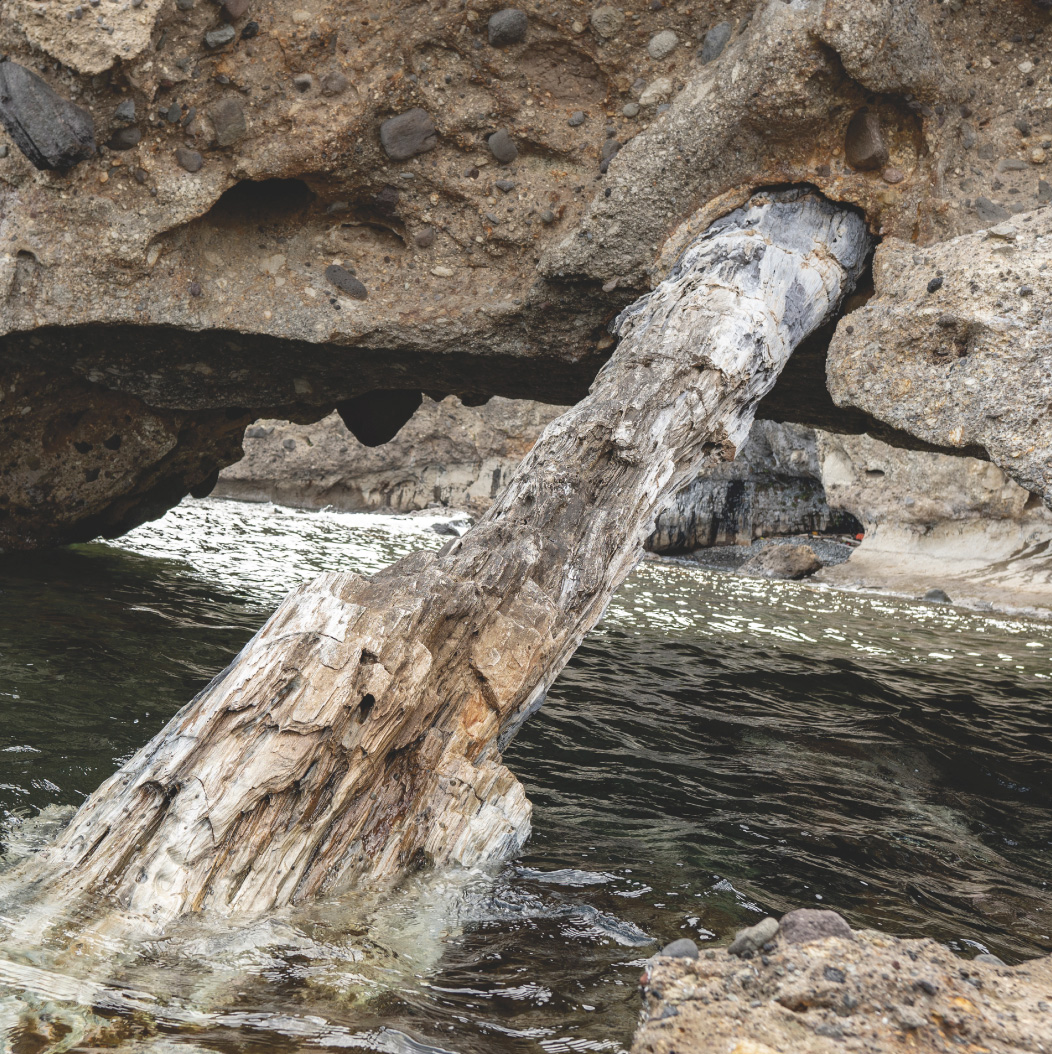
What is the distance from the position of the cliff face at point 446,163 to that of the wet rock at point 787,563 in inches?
432

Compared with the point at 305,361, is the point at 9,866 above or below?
below

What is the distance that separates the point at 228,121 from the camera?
5.24 metres

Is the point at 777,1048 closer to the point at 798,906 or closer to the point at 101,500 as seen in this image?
the point at 798,906

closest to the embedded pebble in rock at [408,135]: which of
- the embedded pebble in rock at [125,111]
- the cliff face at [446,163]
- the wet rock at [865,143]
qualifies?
the cliff face at [446,163]

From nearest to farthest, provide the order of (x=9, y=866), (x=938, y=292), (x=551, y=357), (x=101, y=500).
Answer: (x=9, y=866)
(x=938, y=292)
(x=551, y=357)
(x=101, y=500)

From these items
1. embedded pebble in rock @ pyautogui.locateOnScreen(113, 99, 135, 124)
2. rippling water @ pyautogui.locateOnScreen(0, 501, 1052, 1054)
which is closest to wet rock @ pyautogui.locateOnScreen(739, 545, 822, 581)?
rippling water @ pyautogui.locateOnScreen(0, 501, 1052, 1054)

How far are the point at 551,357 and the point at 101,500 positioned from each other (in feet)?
15.0

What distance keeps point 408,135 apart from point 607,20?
130 centimetres

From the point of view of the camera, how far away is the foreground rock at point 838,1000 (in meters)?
1.57

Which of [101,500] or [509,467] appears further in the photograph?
[509,467]

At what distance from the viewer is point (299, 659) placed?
8.26 ft

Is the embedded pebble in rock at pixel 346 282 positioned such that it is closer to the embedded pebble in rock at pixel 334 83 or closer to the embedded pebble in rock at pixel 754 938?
the embedded pebble in rock at pixel 334 83

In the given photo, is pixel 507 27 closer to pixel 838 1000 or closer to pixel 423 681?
pixel 423 681

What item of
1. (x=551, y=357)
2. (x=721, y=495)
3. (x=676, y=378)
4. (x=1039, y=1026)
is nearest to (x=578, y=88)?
(x=551, y=357)
